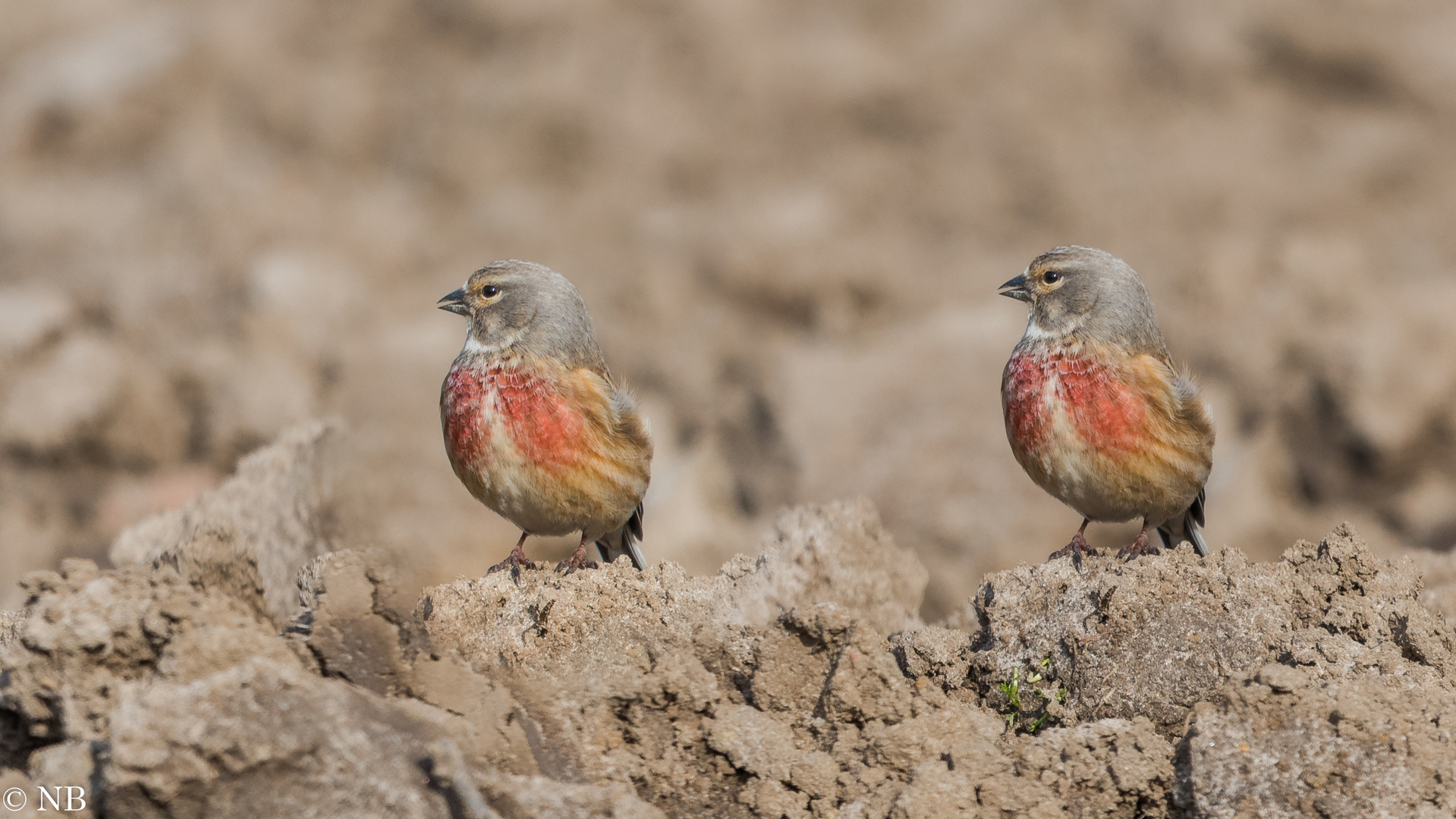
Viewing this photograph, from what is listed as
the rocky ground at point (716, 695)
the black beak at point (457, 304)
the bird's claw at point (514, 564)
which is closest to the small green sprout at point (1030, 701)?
the rocky ground at point (716, 695)

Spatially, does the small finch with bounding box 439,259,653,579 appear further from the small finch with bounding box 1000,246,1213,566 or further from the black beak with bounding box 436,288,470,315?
the small finch with bounding box 1000,246,1213,566

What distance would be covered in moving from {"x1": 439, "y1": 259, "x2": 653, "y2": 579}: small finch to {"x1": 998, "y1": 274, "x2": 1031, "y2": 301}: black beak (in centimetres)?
141

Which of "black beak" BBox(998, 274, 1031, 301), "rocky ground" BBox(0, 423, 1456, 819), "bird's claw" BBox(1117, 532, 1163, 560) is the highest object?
"black beak" BBox(998, 274, 1031, 301)

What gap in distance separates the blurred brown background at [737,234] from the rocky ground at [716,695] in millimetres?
2959

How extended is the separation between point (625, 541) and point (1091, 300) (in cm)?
199

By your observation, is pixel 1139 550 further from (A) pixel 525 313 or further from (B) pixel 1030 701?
(A) pixel 525 313

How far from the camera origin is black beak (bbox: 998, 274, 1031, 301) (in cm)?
464

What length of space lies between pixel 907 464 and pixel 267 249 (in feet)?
20.2

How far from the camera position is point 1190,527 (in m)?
4.78

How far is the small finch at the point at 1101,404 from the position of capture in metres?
4.30

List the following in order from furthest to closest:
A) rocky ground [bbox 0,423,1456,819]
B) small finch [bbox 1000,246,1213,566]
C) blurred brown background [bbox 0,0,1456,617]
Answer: blurred brown background [bbox 0,0,1456,617], small finch [bbox 1000,246,1213,566], rocky ground [bbox 0,423,1456,819]

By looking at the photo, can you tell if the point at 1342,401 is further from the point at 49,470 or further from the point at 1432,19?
the point at 49,470

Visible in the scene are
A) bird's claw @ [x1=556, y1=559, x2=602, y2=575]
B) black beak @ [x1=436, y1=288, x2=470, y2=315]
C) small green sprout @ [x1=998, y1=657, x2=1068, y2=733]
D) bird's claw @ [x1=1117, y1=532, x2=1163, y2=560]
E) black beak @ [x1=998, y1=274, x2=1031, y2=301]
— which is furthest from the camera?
black beak @ [x1=436, y1=288, x2=470, y2=315]

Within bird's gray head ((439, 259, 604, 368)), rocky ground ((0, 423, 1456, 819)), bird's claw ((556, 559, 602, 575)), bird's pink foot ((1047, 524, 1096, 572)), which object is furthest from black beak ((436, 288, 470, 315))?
bird's pink foot ((1047, 524, 1096, 572))
